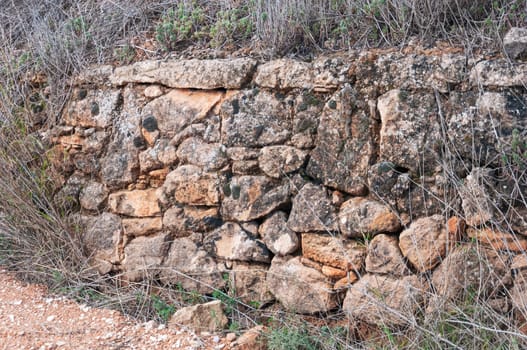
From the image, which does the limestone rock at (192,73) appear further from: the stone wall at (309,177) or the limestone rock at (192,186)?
the limestone rock at (192,186)

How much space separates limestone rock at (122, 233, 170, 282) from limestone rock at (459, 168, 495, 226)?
1795 millimetres

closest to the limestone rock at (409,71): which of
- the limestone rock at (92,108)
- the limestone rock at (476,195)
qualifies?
the limestone rock at (476,195)

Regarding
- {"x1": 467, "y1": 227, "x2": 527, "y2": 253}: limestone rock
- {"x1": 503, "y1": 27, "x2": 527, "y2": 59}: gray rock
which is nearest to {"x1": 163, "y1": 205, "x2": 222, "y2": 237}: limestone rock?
{"x1": 467, "y1": 227, "x2": 527, "y2": 253}: limestone rock

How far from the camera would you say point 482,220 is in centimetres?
298

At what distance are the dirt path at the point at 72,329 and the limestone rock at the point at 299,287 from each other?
0.43 meters

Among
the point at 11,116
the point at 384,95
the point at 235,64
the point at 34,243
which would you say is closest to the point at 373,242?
the point at 384,95

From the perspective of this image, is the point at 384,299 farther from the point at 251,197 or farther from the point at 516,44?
the point at 516,44

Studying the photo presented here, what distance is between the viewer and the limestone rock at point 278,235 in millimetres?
3549

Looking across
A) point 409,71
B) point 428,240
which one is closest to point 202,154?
point 409,71

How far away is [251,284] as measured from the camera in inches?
145

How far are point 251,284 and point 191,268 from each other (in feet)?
1.31

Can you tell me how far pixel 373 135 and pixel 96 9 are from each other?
2.56 metres

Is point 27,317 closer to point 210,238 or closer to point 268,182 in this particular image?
point 210,238

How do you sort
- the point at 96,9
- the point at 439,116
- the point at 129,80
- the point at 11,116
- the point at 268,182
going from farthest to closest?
1. the point at 96,9
2. the point at 11,116
3. the point at 129,80
4. the point at 268,182
5. the point at 439,116
